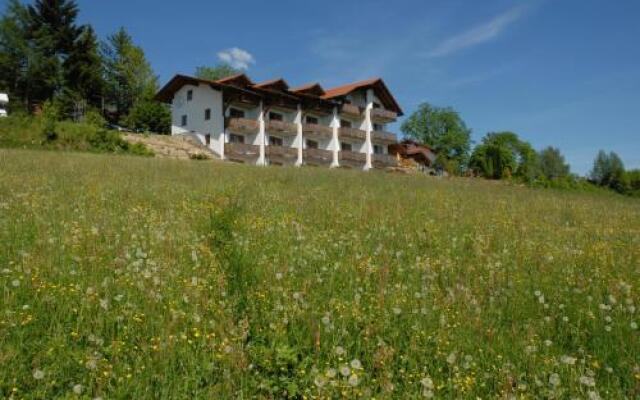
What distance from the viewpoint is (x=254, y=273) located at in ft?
15.0

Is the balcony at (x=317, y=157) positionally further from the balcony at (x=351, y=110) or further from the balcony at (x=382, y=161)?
the balcony at (x=382, y=161)

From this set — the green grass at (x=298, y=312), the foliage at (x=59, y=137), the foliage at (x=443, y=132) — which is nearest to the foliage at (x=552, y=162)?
the foliage at (x=443, y=132)

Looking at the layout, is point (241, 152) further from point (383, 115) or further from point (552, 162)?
point (552, 162)

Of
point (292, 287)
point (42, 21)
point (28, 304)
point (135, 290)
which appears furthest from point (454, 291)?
point (42, 21)

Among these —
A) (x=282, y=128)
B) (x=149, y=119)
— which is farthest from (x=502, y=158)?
(x=149, y=119)

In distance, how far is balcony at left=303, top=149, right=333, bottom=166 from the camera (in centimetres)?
5194

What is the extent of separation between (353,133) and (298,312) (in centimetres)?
5383

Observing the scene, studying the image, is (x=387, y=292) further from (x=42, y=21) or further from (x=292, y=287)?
(x=42, y=21)

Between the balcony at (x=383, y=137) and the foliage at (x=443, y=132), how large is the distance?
38.6 metres

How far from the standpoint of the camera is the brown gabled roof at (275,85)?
48.0 meters

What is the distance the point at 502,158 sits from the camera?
278ft

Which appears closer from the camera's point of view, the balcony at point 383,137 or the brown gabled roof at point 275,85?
the brown gabled roof at point 275,85

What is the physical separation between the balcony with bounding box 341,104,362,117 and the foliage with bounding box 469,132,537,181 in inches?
933

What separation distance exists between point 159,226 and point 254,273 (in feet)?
8.00
